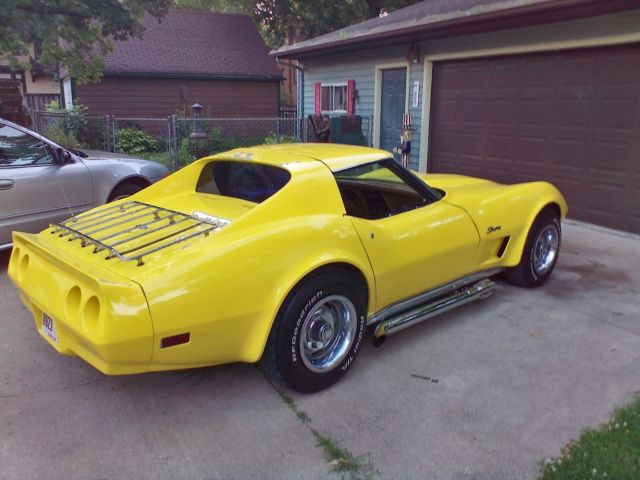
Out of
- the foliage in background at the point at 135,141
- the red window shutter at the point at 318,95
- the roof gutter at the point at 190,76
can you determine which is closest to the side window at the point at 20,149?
the red window shutter at the point at 318,95

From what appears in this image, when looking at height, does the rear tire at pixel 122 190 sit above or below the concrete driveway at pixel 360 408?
above

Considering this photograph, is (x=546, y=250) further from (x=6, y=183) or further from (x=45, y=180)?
(x=6, y=183)

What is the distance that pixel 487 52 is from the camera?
8531mm

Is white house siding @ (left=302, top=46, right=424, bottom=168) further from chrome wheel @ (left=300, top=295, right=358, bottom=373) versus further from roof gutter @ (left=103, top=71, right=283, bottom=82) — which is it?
chrome wheel @ (left=300, top=295, right=358, bottom=373)

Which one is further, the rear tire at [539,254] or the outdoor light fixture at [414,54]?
the outdoor light fixture at [414,54]

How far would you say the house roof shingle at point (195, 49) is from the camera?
18.7 meters

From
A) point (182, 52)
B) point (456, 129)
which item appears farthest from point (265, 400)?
point (182, 52)

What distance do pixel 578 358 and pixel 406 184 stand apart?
170 centimetres

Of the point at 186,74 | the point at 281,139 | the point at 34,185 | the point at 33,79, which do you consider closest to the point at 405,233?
the point at 34,185

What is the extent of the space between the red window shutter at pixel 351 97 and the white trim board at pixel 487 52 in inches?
96.3

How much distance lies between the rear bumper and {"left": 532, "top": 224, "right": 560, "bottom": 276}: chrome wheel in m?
3.60

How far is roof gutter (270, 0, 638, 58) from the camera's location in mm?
6652

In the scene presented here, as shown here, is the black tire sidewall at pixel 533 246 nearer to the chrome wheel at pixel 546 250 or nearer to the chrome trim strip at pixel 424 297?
the chrome wheel at pixel 546 250

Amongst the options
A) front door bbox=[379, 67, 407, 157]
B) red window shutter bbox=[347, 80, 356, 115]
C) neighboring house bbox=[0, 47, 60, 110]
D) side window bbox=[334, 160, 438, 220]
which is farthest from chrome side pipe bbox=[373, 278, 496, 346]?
neighboring house bbox=[0, 47, 60, 110]
